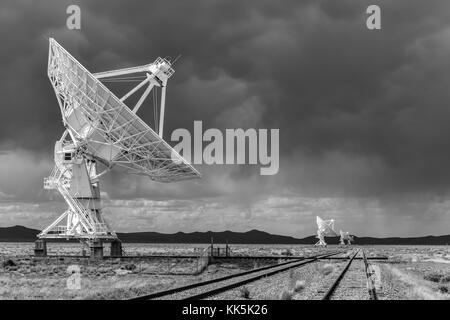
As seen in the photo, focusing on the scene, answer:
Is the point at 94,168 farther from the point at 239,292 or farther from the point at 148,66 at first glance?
the point at 239,292

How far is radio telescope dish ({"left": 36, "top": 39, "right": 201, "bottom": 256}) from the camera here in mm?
36562

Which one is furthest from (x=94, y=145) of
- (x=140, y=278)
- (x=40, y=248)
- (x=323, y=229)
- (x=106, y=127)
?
(x=323, y=229)

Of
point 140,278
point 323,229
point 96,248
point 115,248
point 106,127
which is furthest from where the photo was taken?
point 323,229

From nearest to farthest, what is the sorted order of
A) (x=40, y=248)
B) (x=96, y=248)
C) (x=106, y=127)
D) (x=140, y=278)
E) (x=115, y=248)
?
1. (x=140, y=278)
2. (x=106, y=127)
3. (x=96, y=248)
4. (x=40, y=248)
5. (x=115, y=248)

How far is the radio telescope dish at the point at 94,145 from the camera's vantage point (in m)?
36.6

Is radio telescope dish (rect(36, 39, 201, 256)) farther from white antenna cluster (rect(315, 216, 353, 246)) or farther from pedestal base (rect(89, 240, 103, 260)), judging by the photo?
white antenna cluster (rect(315, 216, 353, 246))

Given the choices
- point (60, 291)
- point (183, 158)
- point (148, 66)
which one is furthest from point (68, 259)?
point (60, 291)

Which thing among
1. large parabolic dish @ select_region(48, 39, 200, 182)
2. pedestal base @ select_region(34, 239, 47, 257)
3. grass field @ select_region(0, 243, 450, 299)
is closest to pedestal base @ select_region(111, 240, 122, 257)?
pedestal base @ select_region(34, 239, 47, 257)

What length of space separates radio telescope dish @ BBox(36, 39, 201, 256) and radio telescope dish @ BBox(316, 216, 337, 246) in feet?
279

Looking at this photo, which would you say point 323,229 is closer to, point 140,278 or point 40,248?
→ point 40,248

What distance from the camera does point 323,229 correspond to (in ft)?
421

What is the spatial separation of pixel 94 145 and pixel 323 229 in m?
92.2

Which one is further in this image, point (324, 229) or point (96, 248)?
point (324, 229)
